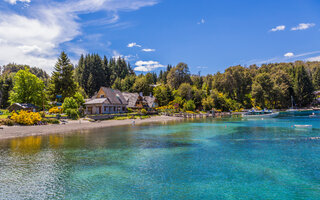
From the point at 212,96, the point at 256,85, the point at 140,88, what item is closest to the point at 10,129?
the point at 140,88

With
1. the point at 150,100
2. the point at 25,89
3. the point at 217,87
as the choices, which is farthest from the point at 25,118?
the point at 217,87

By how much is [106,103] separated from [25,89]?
22.3 meters

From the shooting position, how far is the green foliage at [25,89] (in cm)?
4925

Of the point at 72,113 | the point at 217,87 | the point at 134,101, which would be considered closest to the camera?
the point at 72,113

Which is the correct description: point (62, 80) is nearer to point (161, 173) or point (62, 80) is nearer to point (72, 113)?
point (72, 113)

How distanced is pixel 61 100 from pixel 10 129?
29022 millimetres

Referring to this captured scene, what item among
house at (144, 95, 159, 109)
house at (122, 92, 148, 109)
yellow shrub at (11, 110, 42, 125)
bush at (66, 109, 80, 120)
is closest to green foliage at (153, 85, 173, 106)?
house at (144, 95, 159, 109)

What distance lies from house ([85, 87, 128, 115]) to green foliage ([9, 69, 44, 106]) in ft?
54.5

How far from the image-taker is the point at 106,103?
65.1 meters

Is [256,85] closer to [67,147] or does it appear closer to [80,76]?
[80,76]

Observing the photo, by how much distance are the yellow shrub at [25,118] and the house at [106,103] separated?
74.9ft

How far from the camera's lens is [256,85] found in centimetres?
10825

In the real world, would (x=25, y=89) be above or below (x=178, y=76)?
below

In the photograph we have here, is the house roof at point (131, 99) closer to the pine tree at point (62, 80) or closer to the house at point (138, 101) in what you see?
the house at point (138, 101)
